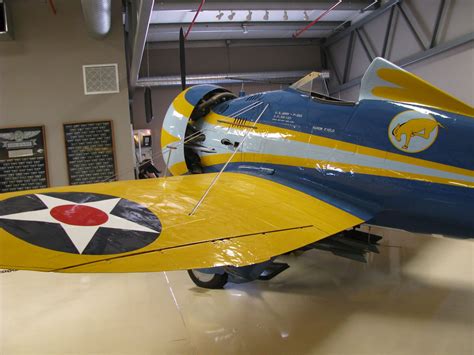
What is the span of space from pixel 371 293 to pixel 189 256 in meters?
2.05

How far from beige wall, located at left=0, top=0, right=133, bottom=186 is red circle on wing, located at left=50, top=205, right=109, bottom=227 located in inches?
156

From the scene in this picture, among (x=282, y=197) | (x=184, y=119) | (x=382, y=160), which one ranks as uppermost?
(x=184, y=119)

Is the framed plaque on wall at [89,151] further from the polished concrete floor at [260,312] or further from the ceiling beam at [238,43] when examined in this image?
the ceiling beam at [238,43]

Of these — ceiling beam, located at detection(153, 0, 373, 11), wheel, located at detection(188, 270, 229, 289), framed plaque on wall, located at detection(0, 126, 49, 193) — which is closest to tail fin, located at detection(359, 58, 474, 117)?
wheel, located at detection(188, 270, 229, 289)

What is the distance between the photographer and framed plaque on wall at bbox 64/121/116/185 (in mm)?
5582

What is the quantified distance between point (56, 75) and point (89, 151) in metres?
1.29

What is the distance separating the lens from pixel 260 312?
8.89 feet

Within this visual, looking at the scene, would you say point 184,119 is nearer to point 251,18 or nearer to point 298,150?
point 298,150

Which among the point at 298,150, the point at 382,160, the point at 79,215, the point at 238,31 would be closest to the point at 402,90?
the point at 382,160

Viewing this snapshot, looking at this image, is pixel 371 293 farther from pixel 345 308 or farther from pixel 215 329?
pixel 215 329

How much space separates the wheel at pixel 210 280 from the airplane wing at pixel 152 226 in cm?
92

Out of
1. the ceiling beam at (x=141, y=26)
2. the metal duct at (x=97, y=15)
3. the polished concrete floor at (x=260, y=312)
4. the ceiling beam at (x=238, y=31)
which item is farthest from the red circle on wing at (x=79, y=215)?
the ceiling beam at (x=238, y=31)

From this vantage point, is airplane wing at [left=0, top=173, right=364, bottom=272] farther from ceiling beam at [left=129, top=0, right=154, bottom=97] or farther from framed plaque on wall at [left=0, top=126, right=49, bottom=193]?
framed plaque on wall at [left=0, top=126, right=49, bottom=193]

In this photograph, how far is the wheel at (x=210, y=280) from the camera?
3.21 meters
